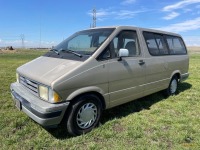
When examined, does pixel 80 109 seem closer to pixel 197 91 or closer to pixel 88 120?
pixel 88 120

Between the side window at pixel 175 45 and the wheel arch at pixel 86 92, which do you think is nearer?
the wheel arch at pixel 86 92

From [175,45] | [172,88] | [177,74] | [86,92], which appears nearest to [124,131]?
[86,92]

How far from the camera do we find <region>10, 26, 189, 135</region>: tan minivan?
321cm

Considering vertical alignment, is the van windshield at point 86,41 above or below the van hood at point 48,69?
above

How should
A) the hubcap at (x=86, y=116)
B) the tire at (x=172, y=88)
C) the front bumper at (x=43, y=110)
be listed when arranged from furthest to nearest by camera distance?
the tire at (x=172, y=88)
the hubcap at (x=86, y=116)
the front bumper at (x=43, y=110)

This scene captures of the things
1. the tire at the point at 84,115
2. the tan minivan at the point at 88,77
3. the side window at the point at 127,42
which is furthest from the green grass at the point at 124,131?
the side window at the point at 127,42

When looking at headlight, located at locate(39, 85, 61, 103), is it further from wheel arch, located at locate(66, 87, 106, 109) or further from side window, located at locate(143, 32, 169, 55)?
side window, located at locate(143, 32, 169, 55)

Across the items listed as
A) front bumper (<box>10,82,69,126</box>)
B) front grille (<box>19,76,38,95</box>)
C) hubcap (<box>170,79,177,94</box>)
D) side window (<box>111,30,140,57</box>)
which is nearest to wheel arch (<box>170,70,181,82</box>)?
hubcap (<box>170,79,177,94</box>)

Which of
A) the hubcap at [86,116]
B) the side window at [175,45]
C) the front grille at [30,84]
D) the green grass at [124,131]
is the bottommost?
the green grass at [124,131]

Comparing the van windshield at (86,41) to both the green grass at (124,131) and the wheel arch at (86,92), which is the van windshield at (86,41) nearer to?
the wheel arch at (86,92)

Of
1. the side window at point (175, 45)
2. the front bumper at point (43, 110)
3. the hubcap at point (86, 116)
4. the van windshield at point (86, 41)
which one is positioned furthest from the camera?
the side window at point (175, 45)

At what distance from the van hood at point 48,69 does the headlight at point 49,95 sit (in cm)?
10

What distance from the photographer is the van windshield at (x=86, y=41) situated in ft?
12.8

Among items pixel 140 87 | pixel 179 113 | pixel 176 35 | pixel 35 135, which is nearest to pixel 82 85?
pixel 35 135
